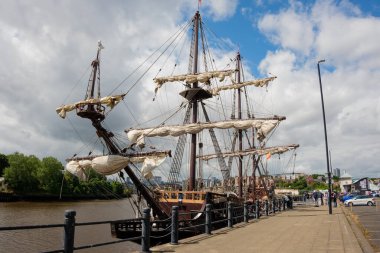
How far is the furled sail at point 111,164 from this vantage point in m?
20.5

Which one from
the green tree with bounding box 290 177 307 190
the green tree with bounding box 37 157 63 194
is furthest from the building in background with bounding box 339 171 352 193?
the green tree with bounding box 37 157 63 194

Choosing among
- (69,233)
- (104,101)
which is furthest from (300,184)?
(69,233)

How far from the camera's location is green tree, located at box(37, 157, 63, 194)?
7931 centimetres

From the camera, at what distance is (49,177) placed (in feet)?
263

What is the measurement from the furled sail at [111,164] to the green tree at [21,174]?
59.4m

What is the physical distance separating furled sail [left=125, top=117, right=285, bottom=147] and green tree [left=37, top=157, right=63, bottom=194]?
179 feet

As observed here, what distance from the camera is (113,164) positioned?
20.5 m

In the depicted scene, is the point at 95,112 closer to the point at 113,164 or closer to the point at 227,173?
the point at 113,164

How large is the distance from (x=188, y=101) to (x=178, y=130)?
3095mm

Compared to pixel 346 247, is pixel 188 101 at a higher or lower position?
higher

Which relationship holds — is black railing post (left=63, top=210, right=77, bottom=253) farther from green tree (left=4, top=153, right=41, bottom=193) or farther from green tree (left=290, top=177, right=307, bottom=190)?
green tree (left=290, top=177, right=307, bottom=190)

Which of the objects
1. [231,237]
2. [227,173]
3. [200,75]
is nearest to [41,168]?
[227,173]

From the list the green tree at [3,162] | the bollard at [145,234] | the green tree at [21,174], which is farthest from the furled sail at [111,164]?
the green tree at [3,162]

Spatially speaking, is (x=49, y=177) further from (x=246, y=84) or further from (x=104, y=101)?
(x=104, y=101)
